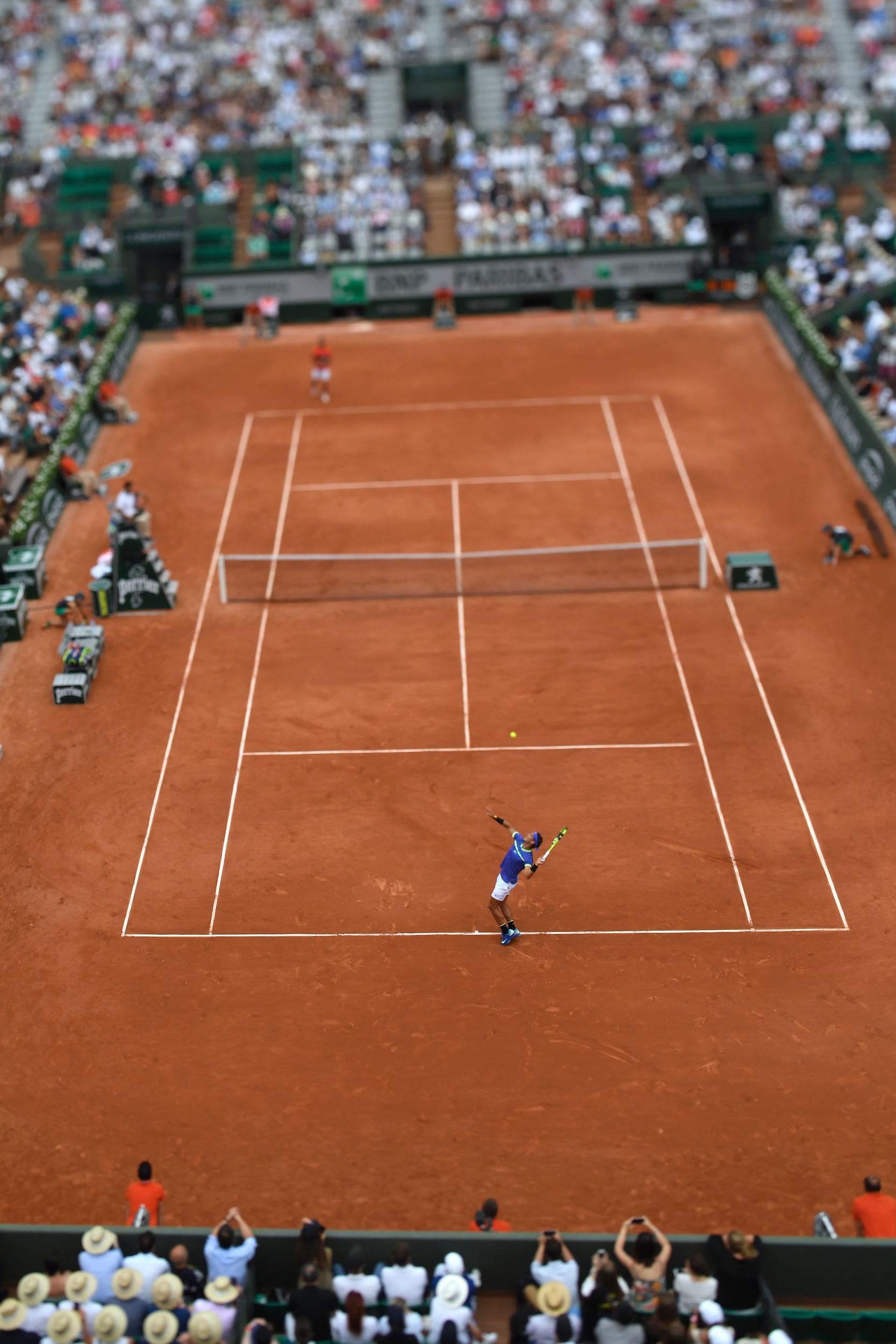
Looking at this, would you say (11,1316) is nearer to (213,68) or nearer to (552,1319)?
(552,1319)

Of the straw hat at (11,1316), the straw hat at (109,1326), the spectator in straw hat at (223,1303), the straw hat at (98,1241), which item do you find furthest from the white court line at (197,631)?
the straw hat at (109,1326)

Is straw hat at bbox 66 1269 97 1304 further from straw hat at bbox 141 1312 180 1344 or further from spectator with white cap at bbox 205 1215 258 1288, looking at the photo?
spectator with white cap at bbox 205 1215 258 1288

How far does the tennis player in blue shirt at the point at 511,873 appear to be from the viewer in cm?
2066

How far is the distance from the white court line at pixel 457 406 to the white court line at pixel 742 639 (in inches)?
51.8

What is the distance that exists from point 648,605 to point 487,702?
193 inches

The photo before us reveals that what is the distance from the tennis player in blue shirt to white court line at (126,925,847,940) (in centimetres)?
33

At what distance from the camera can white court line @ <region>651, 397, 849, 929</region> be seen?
75.6 ft

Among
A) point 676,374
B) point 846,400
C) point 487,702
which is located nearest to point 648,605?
point 487,702

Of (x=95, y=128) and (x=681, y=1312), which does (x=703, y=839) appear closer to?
(x=681, y=1312)

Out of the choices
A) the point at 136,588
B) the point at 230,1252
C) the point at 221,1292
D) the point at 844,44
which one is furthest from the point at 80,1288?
the point at 844,44

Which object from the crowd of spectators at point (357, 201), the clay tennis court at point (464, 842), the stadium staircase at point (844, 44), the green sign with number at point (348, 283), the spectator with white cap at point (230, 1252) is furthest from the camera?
the stadium staircase at point (844, 44)

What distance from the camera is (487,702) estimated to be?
2684cm

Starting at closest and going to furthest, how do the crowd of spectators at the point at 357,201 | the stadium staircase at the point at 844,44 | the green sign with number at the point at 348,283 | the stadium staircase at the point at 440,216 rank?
the green sign with number at the point at 348,283, the crowd of spectators at the point at 357,201, the stadium staircase at the point at 440,216, the stadium staircase at the point at 844,44

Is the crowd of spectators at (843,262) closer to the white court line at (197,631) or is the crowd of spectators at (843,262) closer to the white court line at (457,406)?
the white court line at (457,406)
